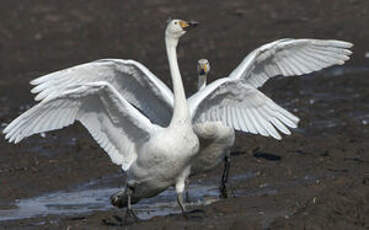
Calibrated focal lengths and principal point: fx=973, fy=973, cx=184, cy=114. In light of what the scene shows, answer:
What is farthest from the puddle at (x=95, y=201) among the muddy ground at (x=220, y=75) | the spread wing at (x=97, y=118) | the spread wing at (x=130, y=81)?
the spread wing at (x=130, y=81)

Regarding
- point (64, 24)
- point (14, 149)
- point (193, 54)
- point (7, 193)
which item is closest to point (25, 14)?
point (64, 24)

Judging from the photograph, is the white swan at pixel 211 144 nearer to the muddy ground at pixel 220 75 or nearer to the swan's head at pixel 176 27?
the muddy ground at pixel 220 75

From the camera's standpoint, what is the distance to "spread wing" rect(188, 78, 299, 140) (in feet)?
37.0

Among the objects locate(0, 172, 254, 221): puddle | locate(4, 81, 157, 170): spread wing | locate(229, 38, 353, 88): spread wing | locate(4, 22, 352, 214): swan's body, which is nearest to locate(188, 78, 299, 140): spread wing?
locate(4, 22, 352, 214): swan's body

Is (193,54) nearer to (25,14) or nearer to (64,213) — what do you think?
(25,14)

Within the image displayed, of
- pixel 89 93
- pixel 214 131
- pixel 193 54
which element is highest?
pixel 89 93

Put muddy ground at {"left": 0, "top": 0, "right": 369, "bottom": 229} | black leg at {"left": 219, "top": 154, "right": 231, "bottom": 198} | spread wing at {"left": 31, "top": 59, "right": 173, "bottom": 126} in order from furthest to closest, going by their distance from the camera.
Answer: black leg at {"left": 219, "top": 154, "right": 231, "bottom": 198} → spread wing at {"left": 31, "top": 59, "right": 173, "bottom": 126} → muddy ground at {"left": 0, "top": 0, "right": 369, "bottom": 229}

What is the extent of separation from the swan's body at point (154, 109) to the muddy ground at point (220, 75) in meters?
0.68

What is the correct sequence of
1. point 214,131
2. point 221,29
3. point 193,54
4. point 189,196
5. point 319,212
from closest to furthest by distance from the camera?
point 319,212
point 214,131
point 189,196
point 193,54
point 221,29

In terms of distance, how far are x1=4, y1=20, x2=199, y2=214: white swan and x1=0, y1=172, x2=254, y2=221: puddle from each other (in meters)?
0.82

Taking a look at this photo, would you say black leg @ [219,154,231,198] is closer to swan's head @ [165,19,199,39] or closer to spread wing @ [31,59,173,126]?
spread wing @ [31,59,173,126]

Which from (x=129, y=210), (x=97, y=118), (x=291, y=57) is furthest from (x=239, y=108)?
(x=129, y=210)

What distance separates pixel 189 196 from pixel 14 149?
12.4 feet

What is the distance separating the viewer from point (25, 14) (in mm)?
23875
